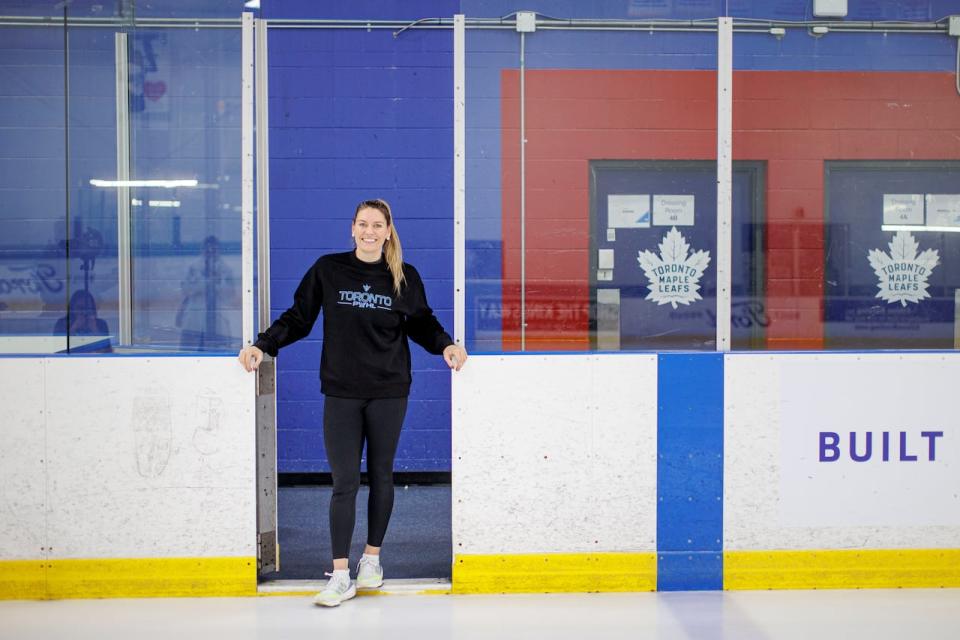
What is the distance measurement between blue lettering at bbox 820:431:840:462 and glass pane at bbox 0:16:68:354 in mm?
2934

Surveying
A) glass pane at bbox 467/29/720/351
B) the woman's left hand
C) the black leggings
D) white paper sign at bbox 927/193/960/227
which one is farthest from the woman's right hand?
white paper sign at bbox 927/193/960/227

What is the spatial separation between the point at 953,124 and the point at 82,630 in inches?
147

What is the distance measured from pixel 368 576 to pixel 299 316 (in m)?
1.00

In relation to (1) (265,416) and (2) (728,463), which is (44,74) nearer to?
(1) (265,416)

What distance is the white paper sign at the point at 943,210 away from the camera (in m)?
4.05

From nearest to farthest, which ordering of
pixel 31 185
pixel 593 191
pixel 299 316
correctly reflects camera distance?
pixel 299 316 < pixel 593 191 < pixel 31 185

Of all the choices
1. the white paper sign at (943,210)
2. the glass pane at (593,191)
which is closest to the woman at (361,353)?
the glass pane at (593,191)

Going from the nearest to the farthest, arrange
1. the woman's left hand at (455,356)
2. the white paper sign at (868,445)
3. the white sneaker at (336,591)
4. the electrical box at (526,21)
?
the white sneaker at (336,591) < the woman's left hand at (455,356) < the white paper sign at (868,445) < the electrical box at (526,21)

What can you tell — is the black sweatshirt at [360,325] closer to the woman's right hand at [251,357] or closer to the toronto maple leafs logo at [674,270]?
the woman's right hand at [251,357]

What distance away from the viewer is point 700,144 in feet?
13.0

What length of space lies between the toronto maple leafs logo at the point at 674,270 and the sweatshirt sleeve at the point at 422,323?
83 centimetres

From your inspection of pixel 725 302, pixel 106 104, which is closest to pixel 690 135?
pixel 725 302

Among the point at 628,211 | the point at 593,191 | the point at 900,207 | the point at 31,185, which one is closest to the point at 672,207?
the point at 628,211

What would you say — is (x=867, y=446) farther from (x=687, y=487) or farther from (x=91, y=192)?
(x=91, y=192)
